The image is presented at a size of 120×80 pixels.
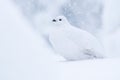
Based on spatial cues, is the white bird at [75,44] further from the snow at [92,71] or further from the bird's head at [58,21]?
the snow at [92,71]

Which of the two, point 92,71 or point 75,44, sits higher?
point 75,44

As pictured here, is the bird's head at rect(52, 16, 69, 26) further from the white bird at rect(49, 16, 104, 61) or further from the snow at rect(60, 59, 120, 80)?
the snow at rect(60, 59, 120, 80)

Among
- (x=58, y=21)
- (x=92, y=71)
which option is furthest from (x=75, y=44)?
(x=92, y=71)

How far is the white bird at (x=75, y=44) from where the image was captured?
0.62 meters

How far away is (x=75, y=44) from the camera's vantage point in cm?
63

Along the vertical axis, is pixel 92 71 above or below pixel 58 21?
below

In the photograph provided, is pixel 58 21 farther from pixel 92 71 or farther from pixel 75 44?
pixel 92 71

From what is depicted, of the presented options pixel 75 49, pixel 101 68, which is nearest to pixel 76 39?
pixel 75 49

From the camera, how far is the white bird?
0.62 meters

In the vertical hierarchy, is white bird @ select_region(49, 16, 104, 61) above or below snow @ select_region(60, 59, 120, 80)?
above

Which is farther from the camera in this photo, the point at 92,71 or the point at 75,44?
the point at 75,44

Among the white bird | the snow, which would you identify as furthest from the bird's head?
the snow

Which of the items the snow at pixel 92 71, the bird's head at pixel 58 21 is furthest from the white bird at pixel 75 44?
the snow at pixel 92 71

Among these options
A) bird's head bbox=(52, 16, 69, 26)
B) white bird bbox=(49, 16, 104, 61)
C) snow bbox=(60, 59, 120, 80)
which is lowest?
snow bbox=(60, 59, 120, 80)
